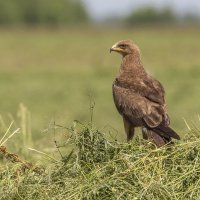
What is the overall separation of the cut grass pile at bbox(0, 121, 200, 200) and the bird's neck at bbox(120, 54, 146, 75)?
2.36 metres

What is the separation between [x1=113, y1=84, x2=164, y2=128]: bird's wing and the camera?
6.50m

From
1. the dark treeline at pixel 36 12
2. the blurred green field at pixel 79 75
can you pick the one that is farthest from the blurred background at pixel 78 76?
the dark treeline at pixel 36 12

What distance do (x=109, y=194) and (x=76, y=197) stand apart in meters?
0.18

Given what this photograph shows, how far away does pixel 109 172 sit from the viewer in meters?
4.50

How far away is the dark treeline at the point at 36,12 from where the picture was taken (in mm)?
97325

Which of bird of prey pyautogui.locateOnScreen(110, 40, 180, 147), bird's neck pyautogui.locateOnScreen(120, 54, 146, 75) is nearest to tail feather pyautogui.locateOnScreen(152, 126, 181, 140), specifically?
bird of prey pyautogui.locateOnScreen(110, 40, 180, 147)

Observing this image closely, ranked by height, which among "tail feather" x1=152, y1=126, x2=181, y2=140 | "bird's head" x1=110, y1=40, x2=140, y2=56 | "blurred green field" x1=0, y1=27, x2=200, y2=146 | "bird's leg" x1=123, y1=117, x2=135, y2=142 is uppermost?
"bird's head" x1=110, y1=40, x2=140, y2=56

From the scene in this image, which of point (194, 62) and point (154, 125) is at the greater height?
point (154, 125)

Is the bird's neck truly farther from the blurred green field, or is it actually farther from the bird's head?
the blurred green field

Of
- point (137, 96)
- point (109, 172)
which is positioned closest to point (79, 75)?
point (137, 96)

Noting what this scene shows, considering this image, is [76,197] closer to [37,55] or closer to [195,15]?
[37,55]

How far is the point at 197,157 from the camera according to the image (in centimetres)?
450

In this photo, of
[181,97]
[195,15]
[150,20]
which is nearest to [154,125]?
[181,97]

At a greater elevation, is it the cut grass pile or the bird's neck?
the cut grass pile
